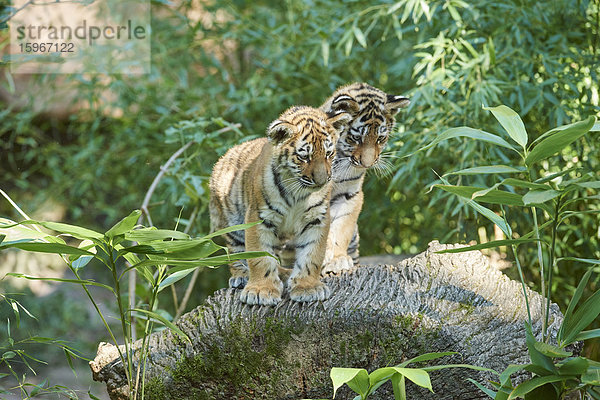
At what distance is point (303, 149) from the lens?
2639mm

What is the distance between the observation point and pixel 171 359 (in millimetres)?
2512

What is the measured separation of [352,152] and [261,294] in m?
0.94

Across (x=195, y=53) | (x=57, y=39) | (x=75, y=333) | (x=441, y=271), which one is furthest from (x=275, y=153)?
(x=75, y=333)

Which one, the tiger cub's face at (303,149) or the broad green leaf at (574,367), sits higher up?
the tiger cub's face at (303,149)

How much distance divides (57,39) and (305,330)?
12.3ft

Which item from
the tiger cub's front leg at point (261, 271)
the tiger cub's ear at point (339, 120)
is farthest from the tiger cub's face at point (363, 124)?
the tiger cub's front leg at point (261, 271)

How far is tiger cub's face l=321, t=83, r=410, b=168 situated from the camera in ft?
10.2

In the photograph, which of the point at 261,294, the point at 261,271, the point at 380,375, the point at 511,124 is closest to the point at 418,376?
the point at 380,375

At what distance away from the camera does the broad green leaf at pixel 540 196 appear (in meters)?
1.63

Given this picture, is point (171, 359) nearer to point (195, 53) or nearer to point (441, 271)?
point (441, 271)

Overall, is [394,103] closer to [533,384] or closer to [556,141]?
[556,141]

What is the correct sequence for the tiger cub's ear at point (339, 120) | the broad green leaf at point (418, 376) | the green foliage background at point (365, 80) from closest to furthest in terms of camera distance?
the broad green leaf at point (418, 376) < the tiger cub's ear at point (339, 120) < the green foliage background at point (365, 80)

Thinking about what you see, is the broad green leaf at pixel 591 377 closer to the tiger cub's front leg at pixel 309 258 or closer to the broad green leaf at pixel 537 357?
the broad green leaf at pixel 537 357

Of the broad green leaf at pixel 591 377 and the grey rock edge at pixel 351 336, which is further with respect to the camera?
the grey rock edge at pixel 351 336
